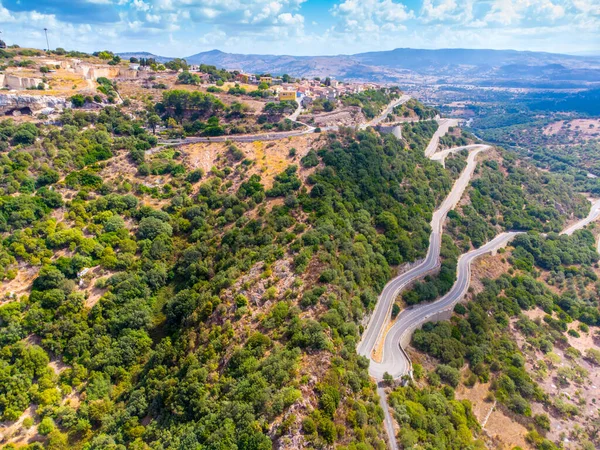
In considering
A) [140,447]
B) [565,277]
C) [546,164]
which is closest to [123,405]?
[140,447]

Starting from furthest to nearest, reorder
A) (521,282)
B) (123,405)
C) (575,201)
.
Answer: (575,201)
(521,282)
(123,405)

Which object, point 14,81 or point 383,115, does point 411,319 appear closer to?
point 383,115

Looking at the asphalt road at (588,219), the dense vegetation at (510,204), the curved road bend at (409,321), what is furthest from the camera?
the asphalt road at (588,219)

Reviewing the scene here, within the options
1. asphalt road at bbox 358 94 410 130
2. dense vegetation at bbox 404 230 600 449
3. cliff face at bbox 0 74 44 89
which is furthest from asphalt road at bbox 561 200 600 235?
cliff face at bbox 0 74 44 89

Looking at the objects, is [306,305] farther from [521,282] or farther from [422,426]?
[521,282]

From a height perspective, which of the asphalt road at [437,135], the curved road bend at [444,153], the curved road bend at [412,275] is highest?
the asphalt road at [437,135]

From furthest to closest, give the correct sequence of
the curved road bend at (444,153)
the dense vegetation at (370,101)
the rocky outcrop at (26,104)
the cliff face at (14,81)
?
the dense vegetation at (370,101) < the curved road bend at (444,153) < the cliff face at (14,81) < the rocky outcrop at (26,104)

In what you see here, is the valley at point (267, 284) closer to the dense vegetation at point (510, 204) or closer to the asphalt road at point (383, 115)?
the dense vegetation at point (510, 204)

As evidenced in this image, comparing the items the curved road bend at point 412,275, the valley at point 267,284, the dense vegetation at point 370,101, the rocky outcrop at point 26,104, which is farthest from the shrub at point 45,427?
the dense vegetation at point 370,101
